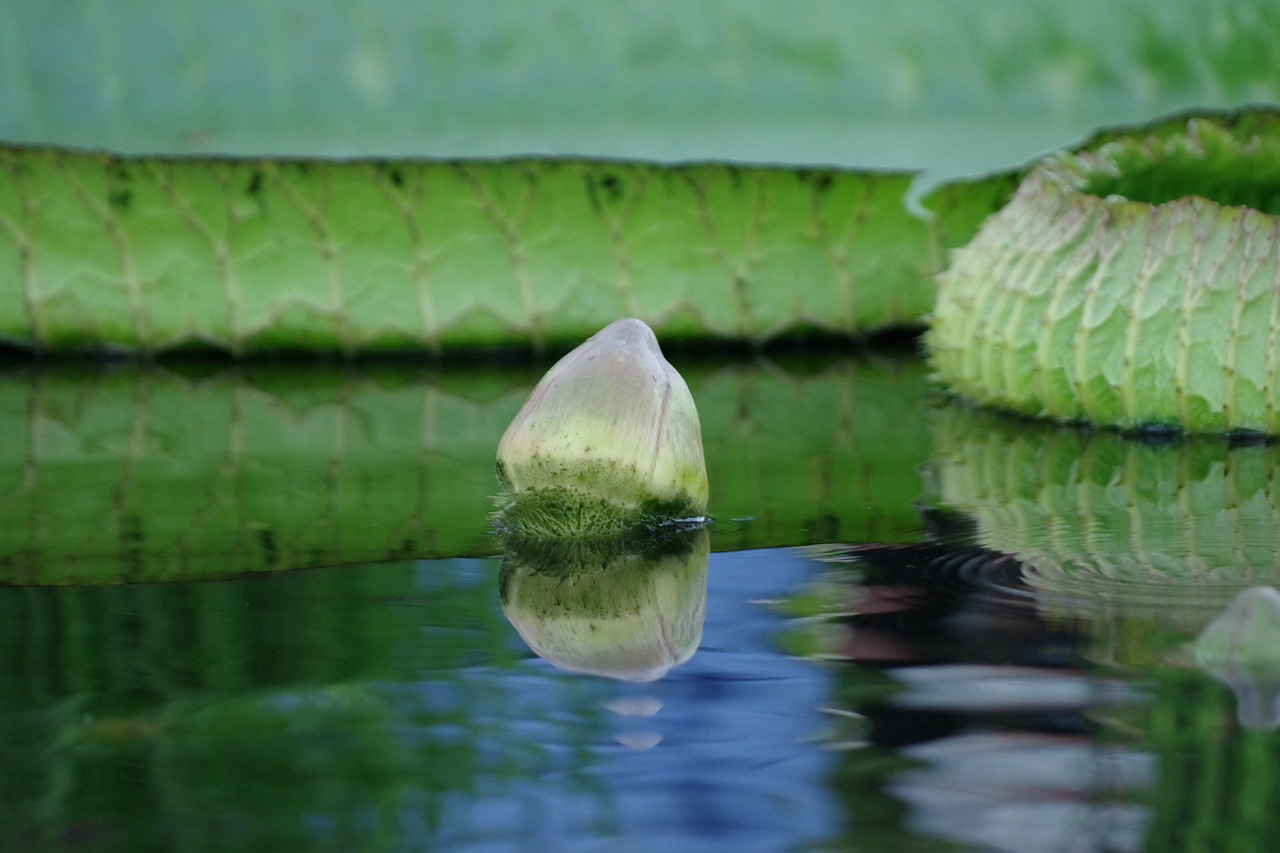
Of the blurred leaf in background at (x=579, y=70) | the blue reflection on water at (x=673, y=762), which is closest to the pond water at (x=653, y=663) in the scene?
the blue reflection on water at (x=673, y=762)

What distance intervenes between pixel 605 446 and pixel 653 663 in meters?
0.19

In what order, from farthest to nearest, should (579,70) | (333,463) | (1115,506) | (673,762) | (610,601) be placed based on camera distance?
1. (579,70)
2. (333,463)
3. (1115,506)
4. (610,601)
5. (673,762)

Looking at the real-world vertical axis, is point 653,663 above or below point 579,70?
below

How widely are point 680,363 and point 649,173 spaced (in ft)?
0.65

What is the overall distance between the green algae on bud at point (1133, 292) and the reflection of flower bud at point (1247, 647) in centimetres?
55

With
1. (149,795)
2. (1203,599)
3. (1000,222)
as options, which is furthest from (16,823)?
(1000,222)

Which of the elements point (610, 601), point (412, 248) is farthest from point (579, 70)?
point (610, 601)

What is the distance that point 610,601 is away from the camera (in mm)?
644

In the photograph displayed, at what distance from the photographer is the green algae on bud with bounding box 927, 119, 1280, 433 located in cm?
105

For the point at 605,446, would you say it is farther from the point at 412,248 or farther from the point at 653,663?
the point at 412,248

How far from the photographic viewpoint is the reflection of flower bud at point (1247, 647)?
0.51 m

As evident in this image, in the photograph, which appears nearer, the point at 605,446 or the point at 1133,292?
the point at 605,446

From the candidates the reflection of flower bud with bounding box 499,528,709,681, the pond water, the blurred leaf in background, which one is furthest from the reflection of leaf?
the blurred leaf in background

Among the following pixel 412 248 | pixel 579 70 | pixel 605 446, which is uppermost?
pixel 579 70
